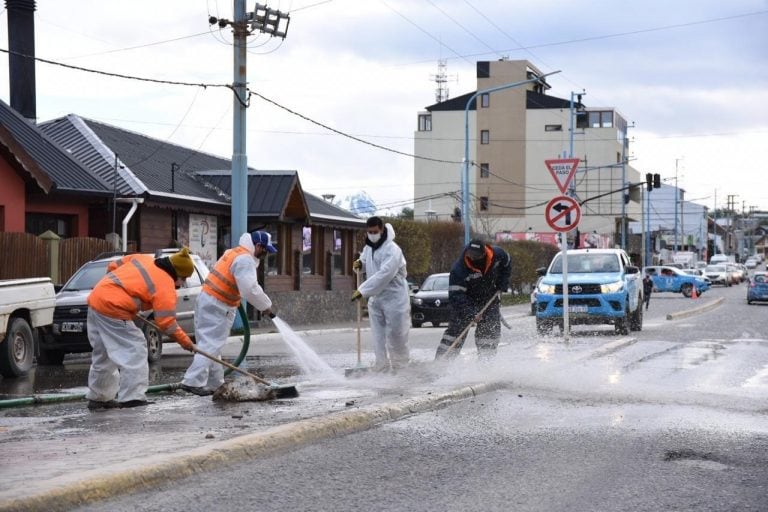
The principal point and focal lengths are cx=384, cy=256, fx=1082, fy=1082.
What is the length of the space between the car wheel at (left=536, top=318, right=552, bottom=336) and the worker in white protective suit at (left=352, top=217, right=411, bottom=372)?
944cm

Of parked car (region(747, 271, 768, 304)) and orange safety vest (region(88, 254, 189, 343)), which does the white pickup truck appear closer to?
orange safety vest (region(88, 254, 189, 343))

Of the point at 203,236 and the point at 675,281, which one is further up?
the point at 203,236

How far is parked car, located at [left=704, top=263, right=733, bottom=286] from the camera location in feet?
268

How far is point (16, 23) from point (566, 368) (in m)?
22.5

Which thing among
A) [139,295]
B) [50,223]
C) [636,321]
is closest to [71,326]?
[139,295]

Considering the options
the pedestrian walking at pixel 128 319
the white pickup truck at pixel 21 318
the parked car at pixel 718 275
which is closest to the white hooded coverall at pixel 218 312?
the pedestrian walking at pixel 128 319

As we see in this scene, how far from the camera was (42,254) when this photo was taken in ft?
74.9

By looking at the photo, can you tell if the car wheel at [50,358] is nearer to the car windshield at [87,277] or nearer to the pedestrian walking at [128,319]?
the car windshield at [87,277]

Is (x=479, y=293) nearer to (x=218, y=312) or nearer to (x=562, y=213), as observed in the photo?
(x=562, y=213)

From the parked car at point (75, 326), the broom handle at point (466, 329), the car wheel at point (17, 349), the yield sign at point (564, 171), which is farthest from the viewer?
the yield sign at point (564, 171)

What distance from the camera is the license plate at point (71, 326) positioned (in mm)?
16938

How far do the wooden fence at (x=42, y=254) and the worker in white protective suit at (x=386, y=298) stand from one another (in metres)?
10.9

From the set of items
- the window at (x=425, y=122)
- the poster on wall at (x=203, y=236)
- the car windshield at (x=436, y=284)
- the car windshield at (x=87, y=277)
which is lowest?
the car windshield at (x=436, y=284)

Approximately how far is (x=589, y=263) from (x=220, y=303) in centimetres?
1377
